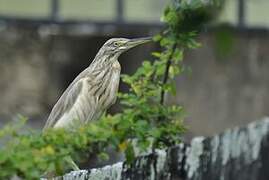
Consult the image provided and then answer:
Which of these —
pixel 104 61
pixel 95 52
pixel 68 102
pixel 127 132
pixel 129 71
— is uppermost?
pixel 127 132

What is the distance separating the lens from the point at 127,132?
448cm

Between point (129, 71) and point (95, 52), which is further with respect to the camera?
point (95, 52)

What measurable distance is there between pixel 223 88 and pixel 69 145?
895cm

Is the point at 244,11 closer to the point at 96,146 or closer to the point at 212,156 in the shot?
the point at 96,146

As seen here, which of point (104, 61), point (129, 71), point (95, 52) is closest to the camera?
point (104, 61)

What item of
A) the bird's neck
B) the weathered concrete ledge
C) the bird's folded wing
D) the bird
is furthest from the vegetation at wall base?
the bird's neck

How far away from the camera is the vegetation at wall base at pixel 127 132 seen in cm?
389

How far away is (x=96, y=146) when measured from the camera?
14.9 feet

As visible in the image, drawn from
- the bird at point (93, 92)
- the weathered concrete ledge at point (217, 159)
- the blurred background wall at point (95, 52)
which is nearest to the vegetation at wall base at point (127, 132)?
the weathered concrete ledge at point (217, 159)

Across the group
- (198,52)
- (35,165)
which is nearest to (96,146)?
(35,165)

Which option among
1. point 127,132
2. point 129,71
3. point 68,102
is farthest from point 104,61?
point 129,71

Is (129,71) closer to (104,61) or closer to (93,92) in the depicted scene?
(104,61)

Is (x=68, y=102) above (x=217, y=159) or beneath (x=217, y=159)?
beneath

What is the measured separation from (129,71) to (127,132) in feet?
27.6
